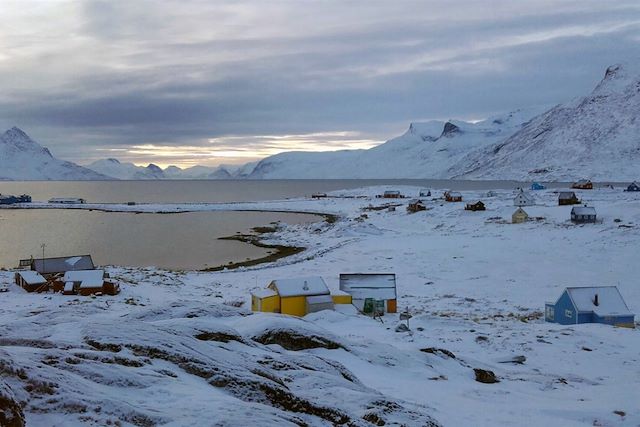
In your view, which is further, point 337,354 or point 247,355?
point 337,354

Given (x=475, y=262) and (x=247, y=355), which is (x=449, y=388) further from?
(x=475, y=262)

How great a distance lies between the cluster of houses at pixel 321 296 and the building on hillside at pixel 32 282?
16.1 metres

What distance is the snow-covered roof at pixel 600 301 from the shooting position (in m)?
26.9

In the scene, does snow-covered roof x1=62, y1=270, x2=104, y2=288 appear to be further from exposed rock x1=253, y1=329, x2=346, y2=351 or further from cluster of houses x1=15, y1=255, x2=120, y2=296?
exposed rock x1=253, y1=329, x2=346, y2=351

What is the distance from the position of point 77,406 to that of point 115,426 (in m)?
0.62

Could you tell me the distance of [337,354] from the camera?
15.1 m


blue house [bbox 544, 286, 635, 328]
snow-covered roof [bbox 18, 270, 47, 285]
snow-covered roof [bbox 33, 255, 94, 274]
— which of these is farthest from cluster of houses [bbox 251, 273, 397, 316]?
snow-covered roof [bbox 33, 255, 94, 274]

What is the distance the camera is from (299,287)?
2883cm

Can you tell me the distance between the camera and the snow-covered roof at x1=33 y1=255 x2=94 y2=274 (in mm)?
39875

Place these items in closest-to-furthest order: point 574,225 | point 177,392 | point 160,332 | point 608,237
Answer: point 177,392 → point 160,332 → point 608,237 → point 574,225

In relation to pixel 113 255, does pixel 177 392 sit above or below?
above

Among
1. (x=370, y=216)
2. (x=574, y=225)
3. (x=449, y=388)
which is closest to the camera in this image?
(x=449, y=388)

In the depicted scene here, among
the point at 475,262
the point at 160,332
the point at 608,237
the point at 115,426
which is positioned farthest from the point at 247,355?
the point at 608,237

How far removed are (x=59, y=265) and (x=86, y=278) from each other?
7.30 meters
